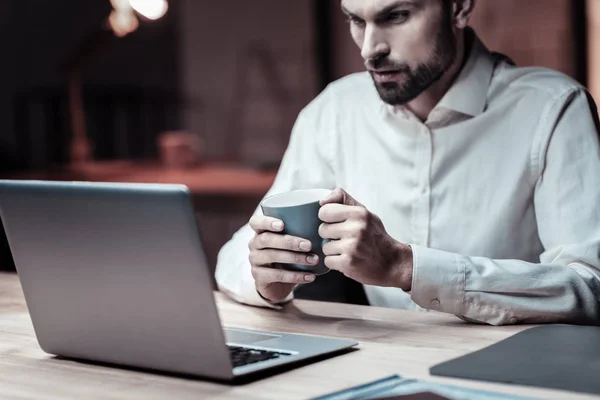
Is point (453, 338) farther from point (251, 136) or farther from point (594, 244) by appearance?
point (251, 136)

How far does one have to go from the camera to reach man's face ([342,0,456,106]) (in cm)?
157

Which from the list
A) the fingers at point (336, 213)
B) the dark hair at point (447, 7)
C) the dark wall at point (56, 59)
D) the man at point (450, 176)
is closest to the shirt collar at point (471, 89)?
the man at point (450, 176)

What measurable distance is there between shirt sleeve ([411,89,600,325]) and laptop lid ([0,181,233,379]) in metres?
0.44

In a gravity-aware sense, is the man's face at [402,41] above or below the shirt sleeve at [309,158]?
above

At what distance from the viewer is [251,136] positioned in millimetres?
6266

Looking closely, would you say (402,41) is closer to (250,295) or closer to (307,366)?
(250,295)

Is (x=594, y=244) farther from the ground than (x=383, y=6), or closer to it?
closer to it

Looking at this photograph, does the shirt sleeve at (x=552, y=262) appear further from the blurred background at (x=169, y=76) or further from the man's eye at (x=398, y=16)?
the blurred background at (x=169, y=76)

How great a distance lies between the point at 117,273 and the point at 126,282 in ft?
0.05

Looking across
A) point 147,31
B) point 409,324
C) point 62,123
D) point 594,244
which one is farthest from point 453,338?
point 147,31

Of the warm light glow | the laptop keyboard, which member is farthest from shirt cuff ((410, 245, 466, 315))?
the warm light glow

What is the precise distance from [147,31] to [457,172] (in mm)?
5042

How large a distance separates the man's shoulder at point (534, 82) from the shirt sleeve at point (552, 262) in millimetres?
20

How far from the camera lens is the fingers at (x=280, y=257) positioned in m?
1.27
